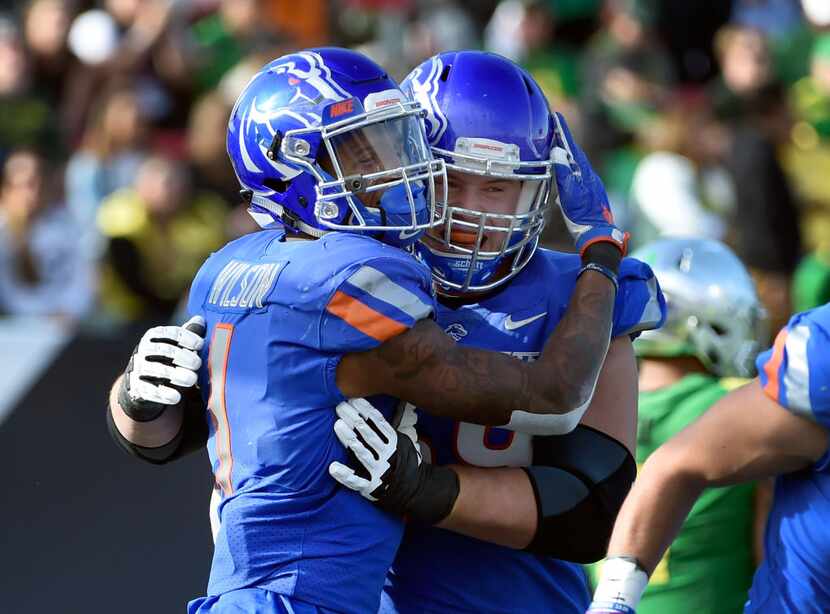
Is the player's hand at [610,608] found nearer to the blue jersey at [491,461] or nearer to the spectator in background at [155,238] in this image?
the blue jersey at [491,461]

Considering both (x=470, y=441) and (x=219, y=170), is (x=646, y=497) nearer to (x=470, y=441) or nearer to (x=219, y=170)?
(x=470, y=441)

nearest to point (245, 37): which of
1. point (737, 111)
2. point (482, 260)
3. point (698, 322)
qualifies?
point (737, 111)

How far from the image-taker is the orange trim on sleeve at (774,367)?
8.33 feet

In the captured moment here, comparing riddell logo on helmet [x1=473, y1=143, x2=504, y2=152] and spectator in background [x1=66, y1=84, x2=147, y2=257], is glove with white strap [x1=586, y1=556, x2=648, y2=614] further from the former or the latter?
spectator in background [x1=66, y1=84, x2=147, y2=257]

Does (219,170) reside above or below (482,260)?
below

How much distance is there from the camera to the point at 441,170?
2779 millimetres

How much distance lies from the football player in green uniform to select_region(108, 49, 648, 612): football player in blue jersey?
87cm

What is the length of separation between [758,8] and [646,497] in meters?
7.79

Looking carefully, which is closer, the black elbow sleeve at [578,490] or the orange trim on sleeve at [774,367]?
the orange trim on sleeve at [774,367]

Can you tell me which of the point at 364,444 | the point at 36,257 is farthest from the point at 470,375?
the point at 36,257

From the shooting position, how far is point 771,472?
2.63 metres

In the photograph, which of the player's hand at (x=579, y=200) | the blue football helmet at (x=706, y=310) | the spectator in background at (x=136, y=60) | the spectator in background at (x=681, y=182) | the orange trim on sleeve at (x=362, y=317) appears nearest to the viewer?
the orange trim on sleeve at (x=362, y=317)

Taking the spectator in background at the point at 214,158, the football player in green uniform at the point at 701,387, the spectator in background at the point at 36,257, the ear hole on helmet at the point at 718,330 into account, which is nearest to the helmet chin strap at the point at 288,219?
the football player in green uniform at the point at 701,387

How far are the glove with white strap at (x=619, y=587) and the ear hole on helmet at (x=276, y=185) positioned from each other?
3.08 feet
